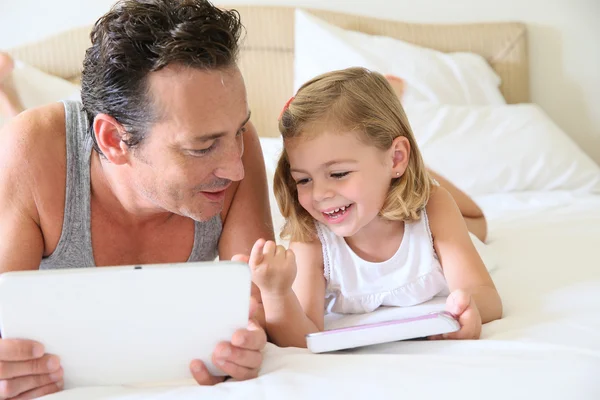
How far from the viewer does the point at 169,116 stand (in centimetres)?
122

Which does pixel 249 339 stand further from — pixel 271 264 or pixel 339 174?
pixel 339 174

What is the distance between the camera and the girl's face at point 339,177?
1394mm

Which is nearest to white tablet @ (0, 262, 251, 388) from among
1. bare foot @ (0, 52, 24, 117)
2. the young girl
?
the young girl

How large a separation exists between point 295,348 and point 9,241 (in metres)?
0.55

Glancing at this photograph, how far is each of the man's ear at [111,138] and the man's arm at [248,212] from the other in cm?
28

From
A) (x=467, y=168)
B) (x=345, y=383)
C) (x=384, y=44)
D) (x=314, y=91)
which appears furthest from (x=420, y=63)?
(x=345, y=383)

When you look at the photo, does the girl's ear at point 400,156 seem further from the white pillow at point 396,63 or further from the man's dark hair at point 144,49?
the white pillow at point 396,63

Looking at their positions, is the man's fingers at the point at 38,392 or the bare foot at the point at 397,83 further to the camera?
the bare foot at the point at 397,83

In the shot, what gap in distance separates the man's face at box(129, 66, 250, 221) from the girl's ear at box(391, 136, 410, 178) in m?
0.37

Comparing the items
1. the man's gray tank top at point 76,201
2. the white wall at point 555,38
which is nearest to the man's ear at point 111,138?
the man's gray tank top at point 76,201

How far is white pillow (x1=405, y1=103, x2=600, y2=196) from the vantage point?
248cm

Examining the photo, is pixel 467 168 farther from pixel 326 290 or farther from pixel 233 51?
pixel 233 51

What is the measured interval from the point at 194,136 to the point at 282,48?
1.69 m

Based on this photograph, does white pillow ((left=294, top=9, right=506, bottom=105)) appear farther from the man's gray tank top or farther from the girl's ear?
the man's gray tank top
